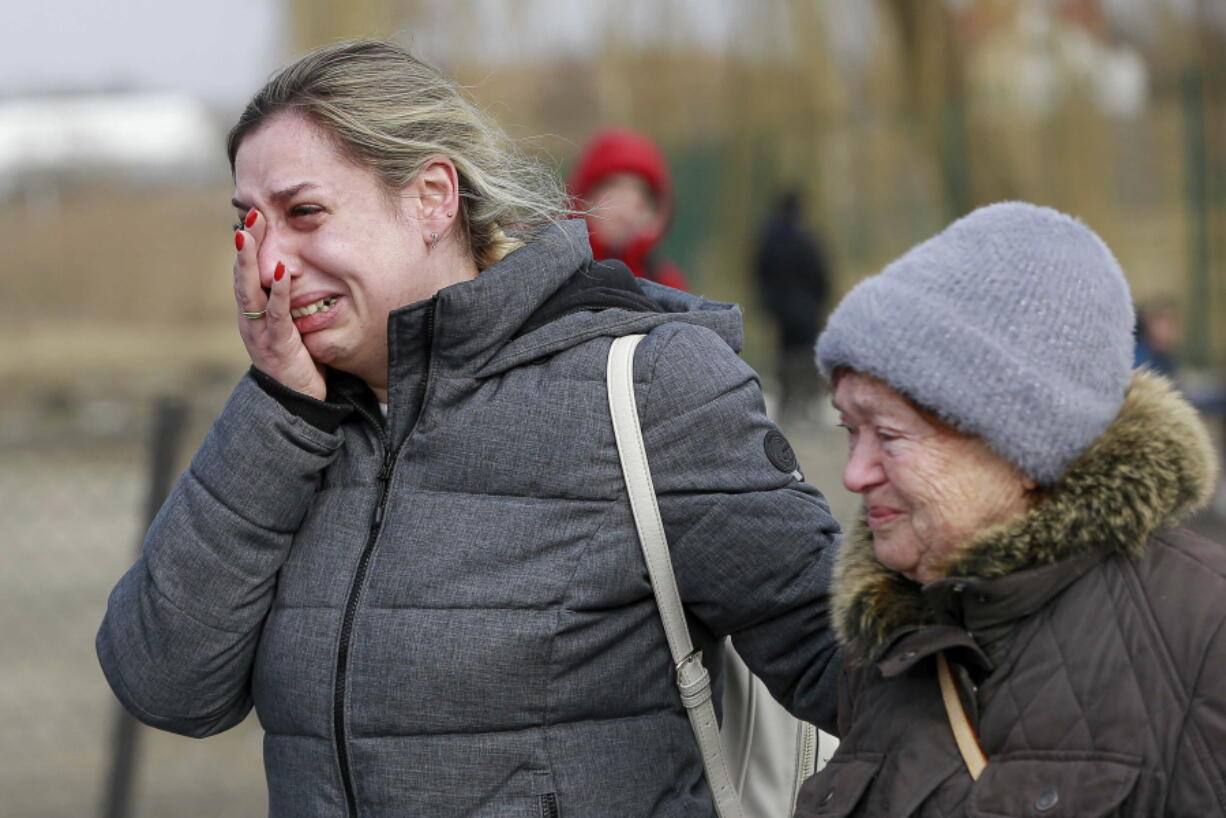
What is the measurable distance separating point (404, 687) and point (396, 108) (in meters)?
0.79

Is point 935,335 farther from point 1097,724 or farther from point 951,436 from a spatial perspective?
point 1097,724

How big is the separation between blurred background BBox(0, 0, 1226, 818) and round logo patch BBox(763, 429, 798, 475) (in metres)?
0.69

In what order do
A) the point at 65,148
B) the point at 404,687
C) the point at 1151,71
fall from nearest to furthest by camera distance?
the point at 404,687
the point at 1151,71
the point at 65,148

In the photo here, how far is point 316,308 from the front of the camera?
6.96 ft

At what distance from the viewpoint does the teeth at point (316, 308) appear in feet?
6.95

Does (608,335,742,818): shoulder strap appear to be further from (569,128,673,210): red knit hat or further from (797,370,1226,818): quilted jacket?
(569,128,673,210): red knit hat

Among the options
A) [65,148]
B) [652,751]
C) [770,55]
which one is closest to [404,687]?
[652,751]

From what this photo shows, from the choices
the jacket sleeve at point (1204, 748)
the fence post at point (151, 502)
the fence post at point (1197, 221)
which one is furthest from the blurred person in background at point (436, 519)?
the fence post at point (1197, 221)

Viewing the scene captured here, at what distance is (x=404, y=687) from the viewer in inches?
76.8

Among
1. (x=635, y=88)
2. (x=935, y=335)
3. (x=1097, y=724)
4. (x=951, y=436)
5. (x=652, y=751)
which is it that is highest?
(x=935, y=335)

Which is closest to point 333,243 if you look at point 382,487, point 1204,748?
point 382,487

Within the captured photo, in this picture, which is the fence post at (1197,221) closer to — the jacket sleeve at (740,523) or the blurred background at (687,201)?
the blurred background at (687,201)

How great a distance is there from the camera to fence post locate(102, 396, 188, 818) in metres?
4.28

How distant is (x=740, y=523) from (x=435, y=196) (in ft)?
2.07
